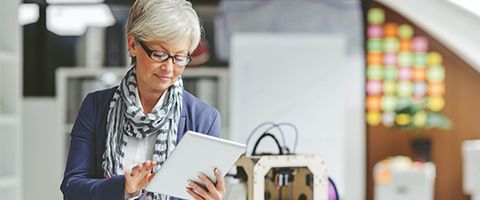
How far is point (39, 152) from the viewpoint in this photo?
7113 mm

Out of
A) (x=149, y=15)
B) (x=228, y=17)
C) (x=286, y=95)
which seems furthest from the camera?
(x=228, y=17)

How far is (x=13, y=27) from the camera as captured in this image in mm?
4727

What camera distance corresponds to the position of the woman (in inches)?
73.9

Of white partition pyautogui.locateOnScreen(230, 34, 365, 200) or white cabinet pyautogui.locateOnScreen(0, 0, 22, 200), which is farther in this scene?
white partition pyautogui.locateOnScreen(230, 34, 365, 200)

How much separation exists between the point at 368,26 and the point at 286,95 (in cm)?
131

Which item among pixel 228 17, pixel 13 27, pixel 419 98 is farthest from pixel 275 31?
pixel 13 27

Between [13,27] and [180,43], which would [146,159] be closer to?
[180,43]

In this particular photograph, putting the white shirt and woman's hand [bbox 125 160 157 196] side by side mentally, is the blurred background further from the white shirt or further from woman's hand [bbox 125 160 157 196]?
woman's hand [bbox 125 160 157 196]

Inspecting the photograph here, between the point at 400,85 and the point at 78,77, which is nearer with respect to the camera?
the point at 78,77

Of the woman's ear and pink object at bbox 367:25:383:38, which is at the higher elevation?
pink object at bbox 367:25:383:38

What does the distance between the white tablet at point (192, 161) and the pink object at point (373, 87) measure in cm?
576

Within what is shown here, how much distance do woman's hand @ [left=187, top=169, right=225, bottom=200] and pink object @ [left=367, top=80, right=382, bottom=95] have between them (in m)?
5.75

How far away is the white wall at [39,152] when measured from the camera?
7.09m

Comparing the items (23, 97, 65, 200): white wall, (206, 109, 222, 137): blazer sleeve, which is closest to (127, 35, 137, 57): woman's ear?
(206, 109, 222, 137): blazer sleeve
